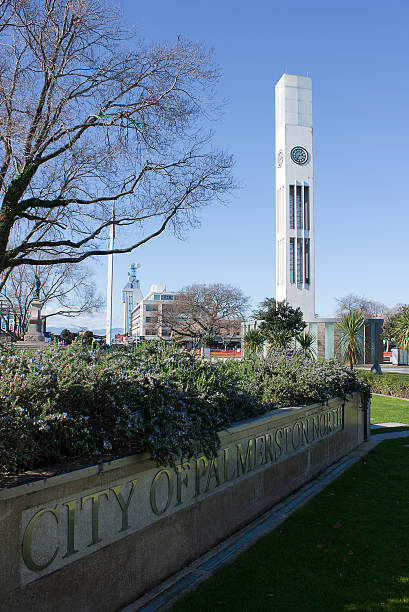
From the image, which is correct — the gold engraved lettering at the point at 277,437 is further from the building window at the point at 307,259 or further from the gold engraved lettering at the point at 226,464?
the building window at the point at 307,259

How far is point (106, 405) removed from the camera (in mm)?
4004

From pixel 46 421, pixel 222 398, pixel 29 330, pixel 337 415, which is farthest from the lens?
pixel 29 330

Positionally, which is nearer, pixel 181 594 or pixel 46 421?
pixel 46 421

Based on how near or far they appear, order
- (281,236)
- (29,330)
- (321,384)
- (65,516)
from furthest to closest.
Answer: (281,236) < (29,330) < (321,384) < (65,516)

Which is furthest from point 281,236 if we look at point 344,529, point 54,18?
point 344,529

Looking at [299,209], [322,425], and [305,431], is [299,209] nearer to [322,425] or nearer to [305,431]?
[322,425]

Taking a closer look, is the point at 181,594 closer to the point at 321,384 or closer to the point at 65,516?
the point at 65,516

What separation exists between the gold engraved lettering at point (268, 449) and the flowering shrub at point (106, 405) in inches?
20.9

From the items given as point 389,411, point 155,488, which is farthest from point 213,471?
point 389,411

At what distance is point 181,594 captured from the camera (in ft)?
12.9

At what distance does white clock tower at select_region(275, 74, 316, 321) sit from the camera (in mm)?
66188

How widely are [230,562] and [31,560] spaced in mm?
2127

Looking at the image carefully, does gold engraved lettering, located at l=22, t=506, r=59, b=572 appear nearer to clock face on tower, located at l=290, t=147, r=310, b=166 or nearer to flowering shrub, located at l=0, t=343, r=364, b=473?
flowering shrub, located at l=0, t=343, r=364, b=473

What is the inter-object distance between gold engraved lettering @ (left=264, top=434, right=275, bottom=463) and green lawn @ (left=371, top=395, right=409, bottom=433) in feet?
24.1
